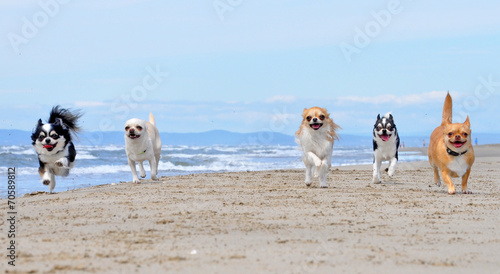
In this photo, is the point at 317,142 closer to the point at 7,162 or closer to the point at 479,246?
the point at 479,246

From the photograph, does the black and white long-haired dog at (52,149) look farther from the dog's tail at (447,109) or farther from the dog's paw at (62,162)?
the dog's tail at (447,109)

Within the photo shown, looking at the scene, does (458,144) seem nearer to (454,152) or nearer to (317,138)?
(454,152)

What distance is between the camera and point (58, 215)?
7.09 meters

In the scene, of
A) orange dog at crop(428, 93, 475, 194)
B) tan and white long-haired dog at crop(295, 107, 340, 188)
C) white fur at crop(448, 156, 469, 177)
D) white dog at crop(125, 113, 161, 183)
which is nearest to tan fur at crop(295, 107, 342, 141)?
tan and white long-haired dog at crop(295, 107, 340, 188)

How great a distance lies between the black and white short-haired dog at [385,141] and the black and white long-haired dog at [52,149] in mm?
5045

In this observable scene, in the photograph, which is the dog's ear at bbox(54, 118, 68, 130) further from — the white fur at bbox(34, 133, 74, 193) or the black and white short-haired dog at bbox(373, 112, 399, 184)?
the black and white short-haired dog at bbox(373, 112, 399, 184)

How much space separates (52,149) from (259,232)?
575 cm

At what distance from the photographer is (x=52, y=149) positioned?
1058cm

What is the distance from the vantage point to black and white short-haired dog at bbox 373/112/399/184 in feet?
36.5

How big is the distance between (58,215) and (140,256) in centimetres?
267

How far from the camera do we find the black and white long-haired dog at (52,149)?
34.5ft

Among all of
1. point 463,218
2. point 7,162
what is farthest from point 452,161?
point 7,162

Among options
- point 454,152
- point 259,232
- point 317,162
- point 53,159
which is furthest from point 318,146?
Answer: point 259,232

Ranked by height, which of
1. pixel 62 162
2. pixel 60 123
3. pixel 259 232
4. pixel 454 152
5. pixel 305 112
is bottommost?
pixel 259 232
